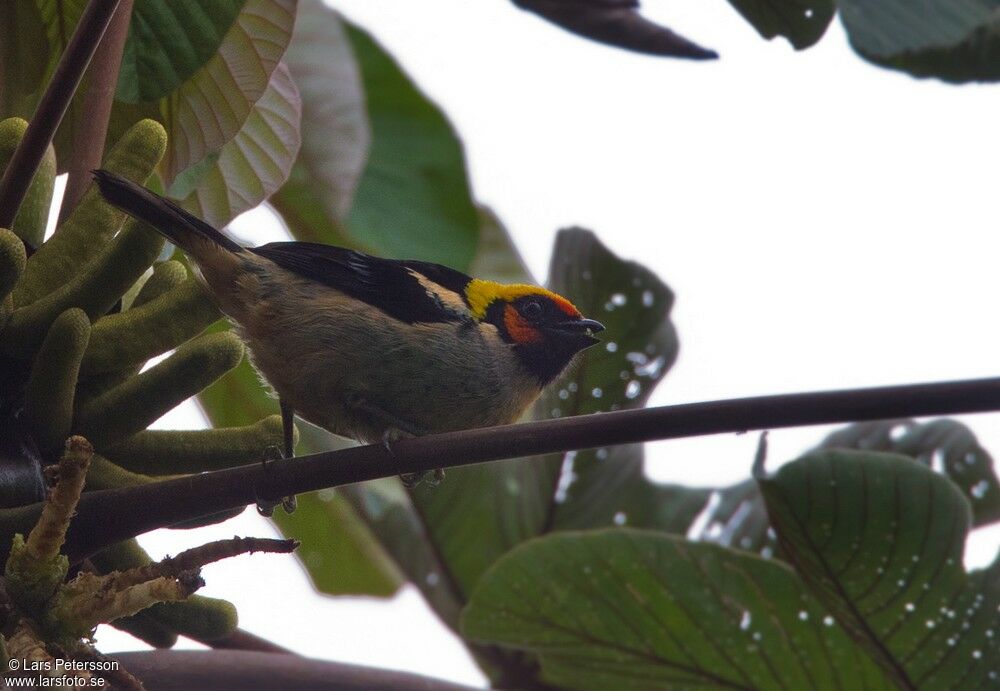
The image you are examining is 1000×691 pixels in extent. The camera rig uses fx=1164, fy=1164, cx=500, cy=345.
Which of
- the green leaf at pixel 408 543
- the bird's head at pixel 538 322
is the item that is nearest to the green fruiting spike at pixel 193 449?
the bird's head at pixel 538 322

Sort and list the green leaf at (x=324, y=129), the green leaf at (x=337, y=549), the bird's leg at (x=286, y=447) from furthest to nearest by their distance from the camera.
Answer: the green leaf at (x=337, y=549), the green leaf at (x=324, y=129), the bird's leg at (x=286, y=447)

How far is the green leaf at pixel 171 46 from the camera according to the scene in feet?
7.50

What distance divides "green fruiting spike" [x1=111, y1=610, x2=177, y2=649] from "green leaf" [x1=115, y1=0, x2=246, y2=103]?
1025 millimetres

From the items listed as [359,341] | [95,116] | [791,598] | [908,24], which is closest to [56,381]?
[95,116]

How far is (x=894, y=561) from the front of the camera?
8.30ft

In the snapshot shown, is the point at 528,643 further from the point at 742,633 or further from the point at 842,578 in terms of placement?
the point at 842,578

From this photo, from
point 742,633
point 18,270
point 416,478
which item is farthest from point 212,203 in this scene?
point 742,633

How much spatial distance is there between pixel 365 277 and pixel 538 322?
0.53 metres

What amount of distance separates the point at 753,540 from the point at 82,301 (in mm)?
2270

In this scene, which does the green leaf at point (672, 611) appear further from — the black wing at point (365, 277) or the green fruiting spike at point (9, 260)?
the green fruiting spike at point (9, 260)

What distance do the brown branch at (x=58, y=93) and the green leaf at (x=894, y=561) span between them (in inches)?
59.0

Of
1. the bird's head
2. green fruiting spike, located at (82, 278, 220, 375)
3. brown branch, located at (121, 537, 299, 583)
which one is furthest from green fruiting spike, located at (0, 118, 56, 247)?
the bird's head

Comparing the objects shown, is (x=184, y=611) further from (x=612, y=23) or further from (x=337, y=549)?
(x=337, y=549)

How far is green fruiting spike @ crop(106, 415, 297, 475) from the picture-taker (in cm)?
191
